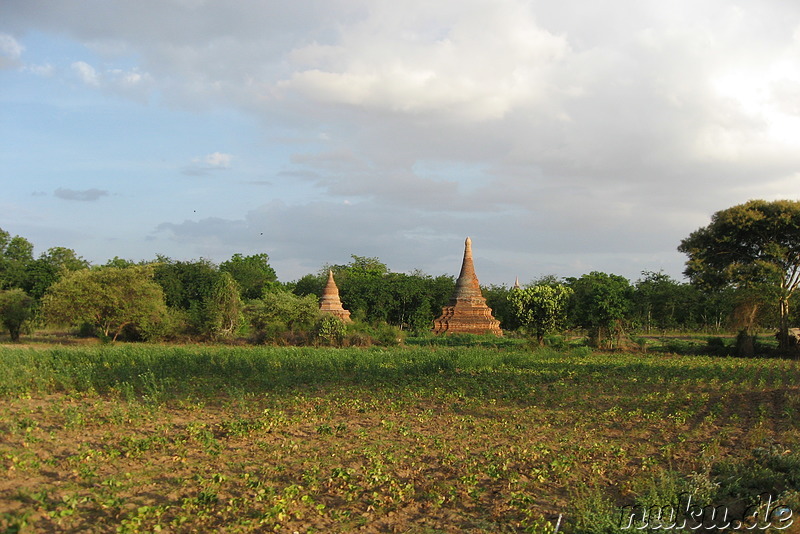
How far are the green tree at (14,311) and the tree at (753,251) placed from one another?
111 feet

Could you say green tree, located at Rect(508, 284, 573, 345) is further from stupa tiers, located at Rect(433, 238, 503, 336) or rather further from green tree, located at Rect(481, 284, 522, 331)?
green tree, located at Rect(481, 284, 522, 331)

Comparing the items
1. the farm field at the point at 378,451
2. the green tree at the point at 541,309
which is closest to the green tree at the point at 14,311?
the farm field at the point at 378,451

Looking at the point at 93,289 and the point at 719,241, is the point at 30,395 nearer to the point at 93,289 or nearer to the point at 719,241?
the point at 93,289

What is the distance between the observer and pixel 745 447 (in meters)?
8.84

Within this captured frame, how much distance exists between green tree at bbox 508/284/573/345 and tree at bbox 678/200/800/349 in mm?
6114

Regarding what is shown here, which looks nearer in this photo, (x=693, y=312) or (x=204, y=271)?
(x=204, y=271)

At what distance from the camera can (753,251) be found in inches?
1126

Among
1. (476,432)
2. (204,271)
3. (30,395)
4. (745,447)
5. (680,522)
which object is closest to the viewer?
(680,522)

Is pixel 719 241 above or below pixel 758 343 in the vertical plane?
above

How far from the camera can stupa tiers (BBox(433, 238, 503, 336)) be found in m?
35.8

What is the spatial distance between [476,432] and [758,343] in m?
23.4

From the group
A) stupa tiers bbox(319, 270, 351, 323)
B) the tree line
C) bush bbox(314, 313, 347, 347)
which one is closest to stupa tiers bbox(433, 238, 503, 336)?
the tree line

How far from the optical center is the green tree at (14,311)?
110 ft

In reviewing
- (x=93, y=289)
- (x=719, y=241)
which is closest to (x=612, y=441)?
(x=719, y=241)
